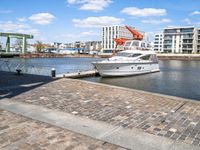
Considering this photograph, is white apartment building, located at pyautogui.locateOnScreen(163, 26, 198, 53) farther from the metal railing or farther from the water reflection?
the metal railing

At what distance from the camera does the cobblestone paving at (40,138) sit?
5.21m

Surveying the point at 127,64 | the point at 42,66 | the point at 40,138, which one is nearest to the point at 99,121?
the point at 40,138

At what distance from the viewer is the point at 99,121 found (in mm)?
6988

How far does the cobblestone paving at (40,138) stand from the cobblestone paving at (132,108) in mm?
1507

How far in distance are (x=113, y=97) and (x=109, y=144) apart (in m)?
5.37

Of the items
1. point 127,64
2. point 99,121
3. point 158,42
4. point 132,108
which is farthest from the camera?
point 158,42

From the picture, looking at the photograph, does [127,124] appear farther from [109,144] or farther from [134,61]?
[134,61]

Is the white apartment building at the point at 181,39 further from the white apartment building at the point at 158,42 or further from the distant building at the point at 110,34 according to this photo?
the distant building at the point at 110,34

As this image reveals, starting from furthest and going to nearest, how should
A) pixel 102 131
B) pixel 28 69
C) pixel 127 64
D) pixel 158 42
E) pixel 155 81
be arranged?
1. pixel 158 42
2. pixel 127 64
3. pixel 155 81
4. pixel 28 69
5. pixel 102 131

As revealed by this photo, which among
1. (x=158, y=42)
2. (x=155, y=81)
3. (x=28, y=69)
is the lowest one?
(x=155, y=81)

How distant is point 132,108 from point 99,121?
2.19 meters

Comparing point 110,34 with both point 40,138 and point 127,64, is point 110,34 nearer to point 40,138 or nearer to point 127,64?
point 127,64

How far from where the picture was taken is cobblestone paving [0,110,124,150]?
5.21 metres

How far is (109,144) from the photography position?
17.7 ft
